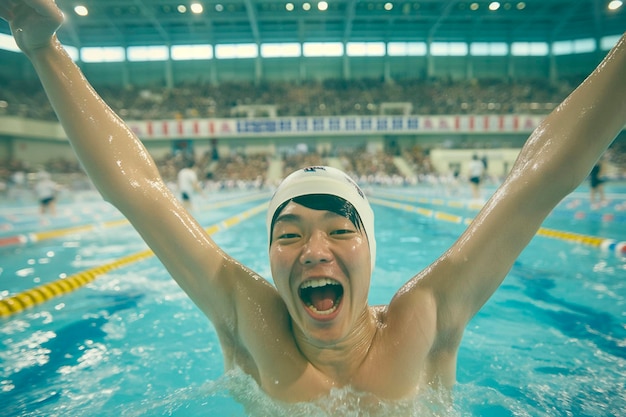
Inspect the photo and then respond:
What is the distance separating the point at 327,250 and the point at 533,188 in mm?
743

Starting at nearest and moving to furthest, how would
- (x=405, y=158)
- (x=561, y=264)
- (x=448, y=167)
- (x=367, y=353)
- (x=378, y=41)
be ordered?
(x=367, y=353)
(x=561, y=264)
(x=448, y=167)
(x=405, y=158)
(x=378, y=41)

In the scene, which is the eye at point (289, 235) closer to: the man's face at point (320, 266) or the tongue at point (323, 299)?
the man's face at point (320, 266)

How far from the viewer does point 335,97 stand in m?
32.0

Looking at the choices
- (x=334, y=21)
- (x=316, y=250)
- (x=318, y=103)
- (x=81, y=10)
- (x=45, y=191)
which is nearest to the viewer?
(x=316, y=250)

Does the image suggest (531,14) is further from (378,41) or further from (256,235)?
(256,235)

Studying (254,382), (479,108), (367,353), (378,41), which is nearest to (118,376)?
(254,382)

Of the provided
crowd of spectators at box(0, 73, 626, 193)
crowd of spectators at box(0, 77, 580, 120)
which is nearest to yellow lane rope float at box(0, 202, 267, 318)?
crowd of spectators at box(0, 73, 626, 193)

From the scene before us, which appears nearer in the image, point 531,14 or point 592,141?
point 592,141

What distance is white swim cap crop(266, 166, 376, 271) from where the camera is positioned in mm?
1472

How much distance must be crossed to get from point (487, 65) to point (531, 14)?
5355 mm

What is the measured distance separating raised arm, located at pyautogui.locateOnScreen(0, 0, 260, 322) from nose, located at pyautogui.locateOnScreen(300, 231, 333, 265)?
17.3 inches

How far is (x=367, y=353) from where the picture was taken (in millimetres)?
1625

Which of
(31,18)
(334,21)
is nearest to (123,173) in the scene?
(31,18)

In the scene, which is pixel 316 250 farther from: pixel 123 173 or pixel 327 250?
pixel 123 173
